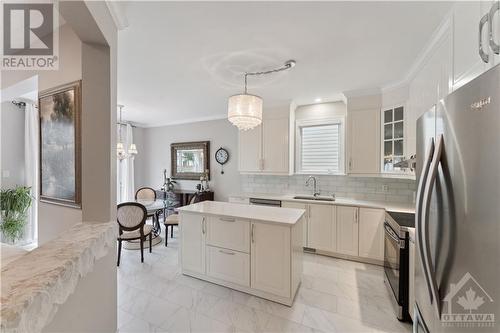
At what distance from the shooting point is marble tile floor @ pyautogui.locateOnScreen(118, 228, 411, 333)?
191 centimetres

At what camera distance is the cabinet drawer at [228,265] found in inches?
91.6

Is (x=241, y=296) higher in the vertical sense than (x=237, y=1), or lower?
lower

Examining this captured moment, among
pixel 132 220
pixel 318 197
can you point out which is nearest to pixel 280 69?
pixel 318 197

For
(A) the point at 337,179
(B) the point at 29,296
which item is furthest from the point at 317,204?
(B) the point at 29,296

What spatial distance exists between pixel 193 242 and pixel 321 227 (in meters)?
2.05

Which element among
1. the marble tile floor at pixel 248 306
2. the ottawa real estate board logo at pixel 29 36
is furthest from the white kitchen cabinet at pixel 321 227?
the ottawa real estate board logo at pixel 29 36

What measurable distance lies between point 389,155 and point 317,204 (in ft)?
4.28

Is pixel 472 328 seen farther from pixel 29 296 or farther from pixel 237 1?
pixel 237 1

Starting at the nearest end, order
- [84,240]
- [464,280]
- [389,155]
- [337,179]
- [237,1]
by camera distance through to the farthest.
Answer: [464,280], [84,240], [237,1], [389,155], [337,179]

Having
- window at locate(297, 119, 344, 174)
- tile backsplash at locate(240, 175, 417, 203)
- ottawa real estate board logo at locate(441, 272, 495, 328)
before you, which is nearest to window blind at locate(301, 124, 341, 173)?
window at locate(297, 119, 344, 174)

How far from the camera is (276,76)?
2.80 m

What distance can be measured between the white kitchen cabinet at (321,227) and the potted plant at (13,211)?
462 cm

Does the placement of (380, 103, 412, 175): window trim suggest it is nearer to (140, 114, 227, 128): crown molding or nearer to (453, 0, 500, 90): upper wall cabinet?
(453, 0, 500, 90): upper wall cabinet

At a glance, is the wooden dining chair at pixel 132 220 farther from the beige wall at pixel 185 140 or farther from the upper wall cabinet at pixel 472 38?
the upper wall cabinet at pixel 472 38
